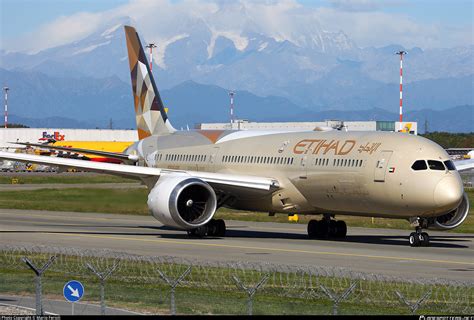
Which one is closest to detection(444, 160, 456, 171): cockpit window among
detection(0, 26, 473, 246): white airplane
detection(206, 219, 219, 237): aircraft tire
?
detection(0, 26, 473, 246): white airplane

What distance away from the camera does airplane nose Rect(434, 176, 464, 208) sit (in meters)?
38.8

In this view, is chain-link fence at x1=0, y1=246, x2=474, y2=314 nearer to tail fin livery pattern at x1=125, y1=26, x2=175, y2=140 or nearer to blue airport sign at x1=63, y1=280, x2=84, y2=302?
blue airport sign at x1=63, y1=280, x2=84, y2=302

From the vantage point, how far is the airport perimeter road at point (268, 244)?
3438cm

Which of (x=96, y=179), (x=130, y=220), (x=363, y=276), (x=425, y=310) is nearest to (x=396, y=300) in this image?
(x=425, y=310)

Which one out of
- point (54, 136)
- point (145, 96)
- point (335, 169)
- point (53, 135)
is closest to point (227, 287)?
point (335, 169)

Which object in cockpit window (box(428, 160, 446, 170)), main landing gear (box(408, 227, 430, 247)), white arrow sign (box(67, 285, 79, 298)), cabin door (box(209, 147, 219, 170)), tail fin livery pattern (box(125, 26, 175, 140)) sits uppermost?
tail fin livery pattern (box(125, 26, 175, 140))

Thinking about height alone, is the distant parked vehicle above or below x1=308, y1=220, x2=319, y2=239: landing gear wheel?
above

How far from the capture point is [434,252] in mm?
38688

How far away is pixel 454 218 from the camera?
43.2m

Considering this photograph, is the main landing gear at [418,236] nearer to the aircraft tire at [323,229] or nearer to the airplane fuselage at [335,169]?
the airplane fuselage at [335,169]

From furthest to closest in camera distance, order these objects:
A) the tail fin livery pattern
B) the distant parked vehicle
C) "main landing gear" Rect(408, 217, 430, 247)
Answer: the distant parked vehicle, the tail fin livery pattern, "main landing gear" Rect(408, 217, 430, 247)

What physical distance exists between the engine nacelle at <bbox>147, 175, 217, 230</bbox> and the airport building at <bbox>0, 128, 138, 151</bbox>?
122061 millimetres

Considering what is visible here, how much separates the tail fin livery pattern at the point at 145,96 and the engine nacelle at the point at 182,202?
978 cm

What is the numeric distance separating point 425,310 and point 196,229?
21.2 metres
